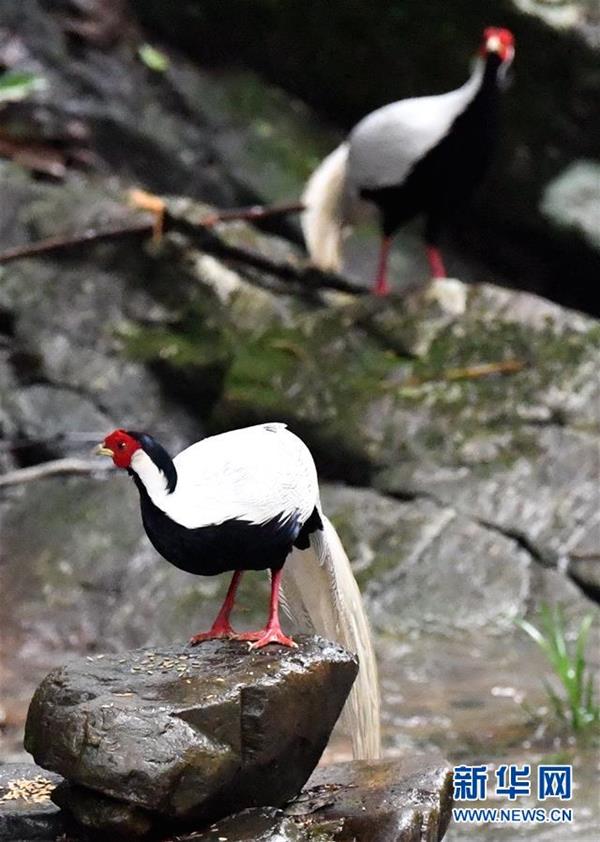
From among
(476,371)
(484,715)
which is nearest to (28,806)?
(484,715)

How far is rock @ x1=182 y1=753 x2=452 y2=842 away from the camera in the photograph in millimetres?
2324

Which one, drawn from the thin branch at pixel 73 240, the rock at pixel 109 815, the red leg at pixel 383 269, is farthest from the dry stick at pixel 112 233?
the rock at pixel 109 815

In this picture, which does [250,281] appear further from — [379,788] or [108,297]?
[379,788]

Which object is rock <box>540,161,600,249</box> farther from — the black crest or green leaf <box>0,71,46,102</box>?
the black crest

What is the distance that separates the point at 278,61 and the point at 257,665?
5993 millimetres

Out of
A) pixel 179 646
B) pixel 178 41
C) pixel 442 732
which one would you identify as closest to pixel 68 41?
pixel 178 41

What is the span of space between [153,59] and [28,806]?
19.3 ft

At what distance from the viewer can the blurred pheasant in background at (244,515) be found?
88.4 inches

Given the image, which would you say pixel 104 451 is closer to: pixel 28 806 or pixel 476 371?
pixel 28 806


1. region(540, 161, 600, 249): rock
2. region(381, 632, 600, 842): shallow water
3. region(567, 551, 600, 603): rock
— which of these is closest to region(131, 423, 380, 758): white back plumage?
region(381, 632, 600, 842): shallow water

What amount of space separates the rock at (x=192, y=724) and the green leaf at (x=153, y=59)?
5712mm

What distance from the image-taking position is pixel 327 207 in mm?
5809

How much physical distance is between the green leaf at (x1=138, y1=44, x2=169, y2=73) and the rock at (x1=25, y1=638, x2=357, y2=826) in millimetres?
5712

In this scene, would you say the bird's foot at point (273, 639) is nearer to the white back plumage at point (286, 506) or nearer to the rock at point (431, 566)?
the white back plumage at point (286, 506)
